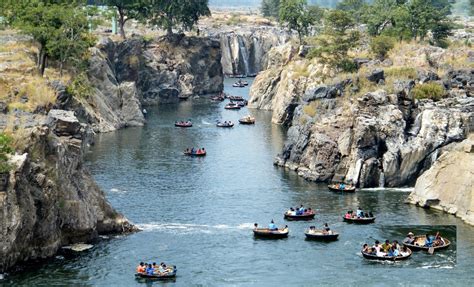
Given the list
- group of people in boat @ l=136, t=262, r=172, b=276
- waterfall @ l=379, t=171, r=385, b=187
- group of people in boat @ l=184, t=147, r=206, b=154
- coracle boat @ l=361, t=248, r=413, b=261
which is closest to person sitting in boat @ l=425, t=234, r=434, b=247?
coracle boat @ l=361, t=248, r=413, b=261

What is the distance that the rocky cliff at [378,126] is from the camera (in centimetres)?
11700

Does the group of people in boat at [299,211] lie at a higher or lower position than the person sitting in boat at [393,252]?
lower

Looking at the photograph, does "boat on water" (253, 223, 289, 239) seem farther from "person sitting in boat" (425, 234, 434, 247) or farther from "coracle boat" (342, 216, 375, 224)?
"person sitting in boat" (425, 234, 434, 247)

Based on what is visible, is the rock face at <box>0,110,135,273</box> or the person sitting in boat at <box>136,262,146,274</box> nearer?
the rock face at <box>0,110,135,273</box>

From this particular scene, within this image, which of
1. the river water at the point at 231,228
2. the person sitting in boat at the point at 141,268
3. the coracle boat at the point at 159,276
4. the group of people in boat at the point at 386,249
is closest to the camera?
the coracle boat at the point at 159,276

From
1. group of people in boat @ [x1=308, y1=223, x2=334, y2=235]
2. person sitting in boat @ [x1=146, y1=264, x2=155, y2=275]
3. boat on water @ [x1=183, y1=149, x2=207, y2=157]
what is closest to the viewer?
person sitting in boat @ [x1=146, y1=264, x2=155, y2=275]

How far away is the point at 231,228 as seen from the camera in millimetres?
97188

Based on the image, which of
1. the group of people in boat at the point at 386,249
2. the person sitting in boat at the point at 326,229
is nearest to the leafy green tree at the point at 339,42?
the person sitting in boat at the point at 326,229

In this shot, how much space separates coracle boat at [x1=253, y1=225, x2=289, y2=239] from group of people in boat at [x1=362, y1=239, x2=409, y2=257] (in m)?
9.85

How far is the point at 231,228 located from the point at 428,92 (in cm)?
4700

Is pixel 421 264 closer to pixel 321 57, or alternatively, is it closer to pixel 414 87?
pixel 414 87

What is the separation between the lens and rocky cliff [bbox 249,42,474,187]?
117m

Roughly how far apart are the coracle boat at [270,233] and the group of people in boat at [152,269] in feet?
51.6

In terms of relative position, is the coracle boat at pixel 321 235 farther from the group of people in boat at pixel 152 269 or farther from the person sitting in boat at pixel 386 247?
the group of people in boat at pixel 152 269
